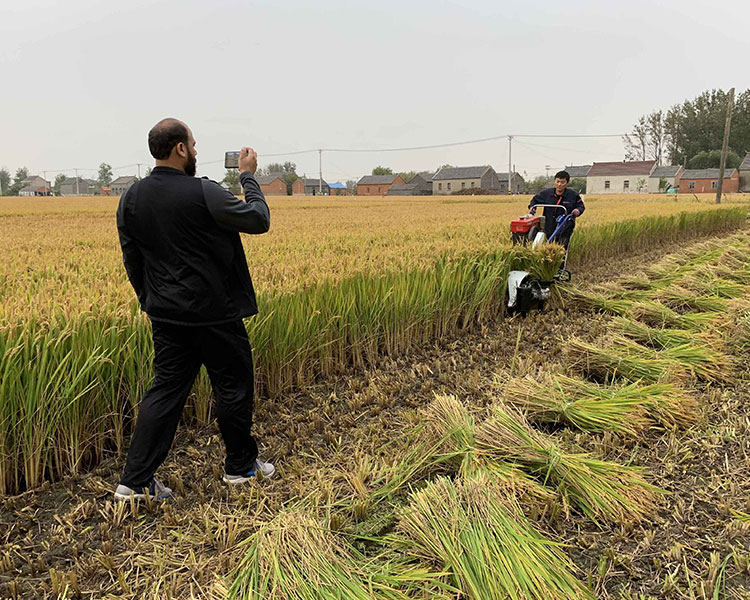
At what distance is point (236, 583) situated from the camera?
5.41ft

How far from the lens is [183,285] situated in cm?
214

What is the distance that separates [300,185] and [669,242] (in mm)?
76835

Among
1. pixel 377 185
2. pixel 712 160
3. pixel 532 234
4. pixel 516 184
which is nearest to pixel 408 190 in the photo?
pixel 377 185

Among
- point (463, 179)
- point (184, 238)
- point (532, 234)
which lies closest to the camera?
point (184, 238)

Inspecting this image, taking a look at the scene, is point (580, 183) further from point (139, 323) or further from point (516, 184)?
point (139, 323)

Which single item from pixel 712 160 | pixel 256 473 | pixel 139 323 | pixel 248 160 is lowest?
pixel 256 473

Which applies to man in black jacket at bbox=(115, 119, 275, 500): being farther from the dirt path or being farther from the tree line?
the tree line

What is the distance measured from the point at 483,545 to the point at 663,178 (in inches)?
2822

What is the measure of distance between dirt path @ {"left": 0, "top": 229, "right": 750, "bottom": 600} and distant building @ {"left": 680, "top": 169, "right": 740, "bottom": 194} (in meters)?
66.7

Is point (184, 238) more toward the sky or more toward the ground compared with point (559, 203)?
more toward the ground

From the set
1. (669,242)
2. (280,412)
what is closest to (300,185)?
(669,242)

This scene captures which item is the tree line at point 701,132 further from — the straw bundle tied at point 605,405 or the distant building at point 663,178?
the straw bundle tied at point 605,405

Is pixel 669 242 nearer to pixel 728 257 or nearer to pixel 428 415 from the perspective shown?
pixel 728 257

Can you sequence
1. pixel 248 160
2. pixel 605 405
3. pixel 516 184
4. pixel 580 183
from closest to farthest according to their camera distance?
pixel 248 160
pixel 605 405
pixel 580 183
pixel 516 184
